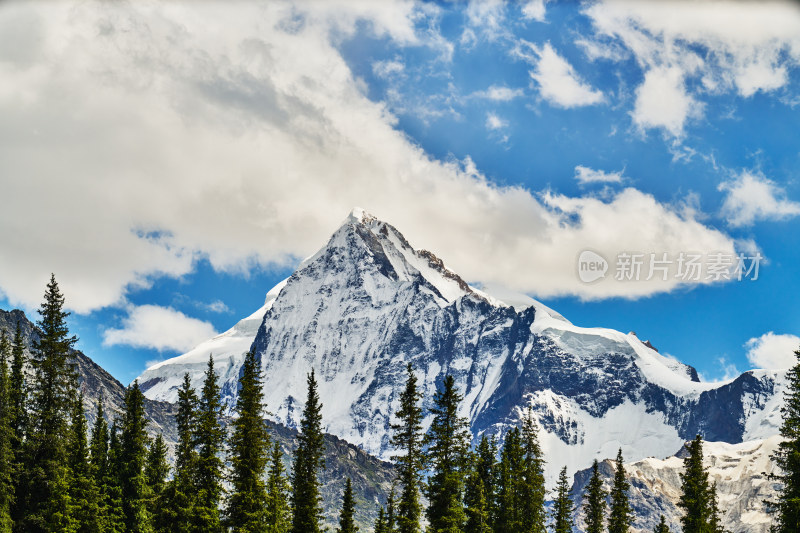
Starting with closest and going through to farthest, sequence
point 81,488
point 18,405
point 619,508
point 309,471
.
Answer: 1. point 18,405
2. point 81,488
3. point 309,471
4. point 619,508

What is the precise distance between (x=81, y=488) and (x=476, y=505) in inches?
1093

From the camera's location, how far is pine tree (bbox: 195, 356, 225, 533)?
6253 cm

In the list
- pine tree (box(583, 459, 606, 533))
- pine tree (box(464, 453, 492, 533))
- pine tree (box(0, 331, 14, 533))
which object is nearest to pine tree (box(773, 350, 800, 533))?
pine tree (box(464, 453, 492, 533))

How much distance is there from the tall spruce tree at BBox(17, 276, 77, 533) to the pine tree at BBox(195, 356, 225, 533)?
10420 millimetres

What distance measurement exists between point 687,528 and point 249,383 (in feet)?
118

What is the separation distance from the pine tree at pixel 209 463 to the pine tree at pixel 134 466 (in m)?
12.4

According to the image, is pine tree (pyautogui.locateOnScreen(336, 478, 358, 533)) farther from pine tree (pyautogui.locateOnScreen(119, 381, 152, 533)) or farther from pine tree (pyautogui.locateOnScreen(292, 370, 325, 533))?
pine tree (pyautogui.locateOnScreen(119, 381, 152, 533))

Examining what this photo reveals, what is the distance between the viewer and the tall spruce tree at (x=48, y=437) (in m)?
66.8

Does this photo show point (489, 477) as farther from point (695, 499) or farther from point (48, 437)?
point (48, 437)

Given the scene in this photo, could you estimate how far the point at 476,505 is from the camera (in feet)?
229

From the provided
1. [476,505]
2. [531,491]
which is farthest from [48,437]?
[531,491]

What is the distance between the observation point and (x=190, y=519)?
62.9m

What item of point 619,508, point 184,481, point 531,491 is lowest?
point 184,481

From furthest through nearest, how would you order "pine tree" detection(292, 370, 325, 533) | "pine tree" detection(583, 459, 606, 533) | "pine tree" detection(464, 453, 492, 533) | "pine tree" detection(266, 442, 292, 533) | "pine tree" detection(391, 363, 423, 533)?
1. "pine tree" detection(583, 459, 606, 533)
2. "pine tree" detection(292, 370, 325, 533)
3. "pine tree" detection(266, 442, 292, 533)
4. "pine tree" detection(464, 453, 492, 533)
5. "pine tree" detection(391, 363, 423, 533)
